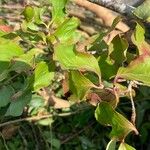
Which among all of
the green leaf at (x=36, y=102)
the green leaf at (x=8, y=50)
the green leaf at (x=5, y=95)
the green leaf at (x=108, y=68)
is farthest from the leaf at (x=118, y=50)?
the green leaf at (x=36, y=102)

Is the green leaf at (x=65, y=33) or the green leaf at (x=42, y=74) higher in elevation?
the green leaf at (x=65, y=33)

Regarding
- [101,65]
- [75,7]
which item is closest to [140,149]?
[75,7]

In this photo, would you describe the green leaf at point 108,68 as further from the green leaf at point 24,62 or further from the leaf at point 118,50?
the green leaf at point 24,62

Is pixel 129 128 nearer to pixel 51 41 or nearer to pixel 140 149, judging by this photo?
pixel 51 41

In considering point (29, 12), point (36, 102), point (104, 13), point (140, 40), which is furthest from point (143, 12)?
point (104, 13)

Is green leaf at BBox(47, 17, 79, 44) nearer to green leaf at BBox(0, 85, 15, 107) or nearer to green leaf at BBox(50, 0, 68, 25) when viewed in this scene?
green leaf at BBox(50, 0, 68, 25)
